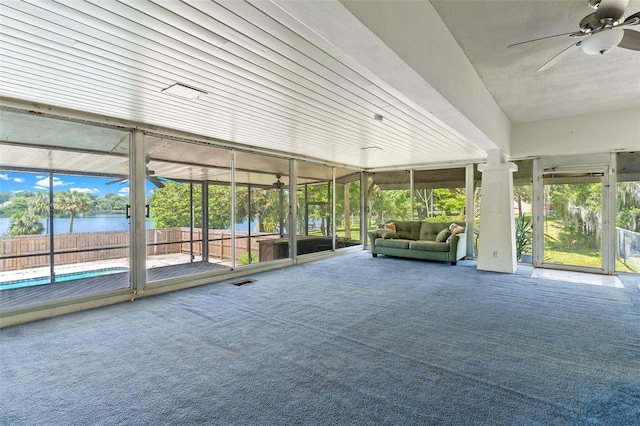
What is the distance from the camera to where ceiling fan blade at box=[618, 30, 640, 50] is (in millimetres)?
2282

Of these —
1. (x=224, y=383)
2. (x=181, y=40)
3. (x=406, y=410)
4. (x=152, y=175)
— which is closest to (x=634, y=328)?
(x=406, y=410)

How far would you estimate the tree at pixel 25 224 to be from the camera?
3.69 metres

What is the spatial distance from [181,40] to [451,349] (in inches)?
126

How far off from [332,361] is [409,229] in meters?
6.05

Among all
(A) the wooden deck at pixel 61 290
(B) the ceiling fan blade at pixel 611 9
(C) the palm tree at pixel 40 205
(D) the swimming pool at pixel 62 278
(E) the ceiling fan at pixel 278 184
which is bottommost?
(A) the wooden deck at pixel 61 290

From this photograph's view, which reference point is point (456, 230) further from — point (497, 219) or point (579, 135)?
point (579, 135)

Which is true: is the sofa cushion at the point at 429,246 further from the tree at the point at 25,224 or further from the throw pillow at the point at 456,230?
the tree at the point at 25,224

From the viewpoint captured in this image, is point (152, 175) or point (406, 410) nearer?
point (406, 410)

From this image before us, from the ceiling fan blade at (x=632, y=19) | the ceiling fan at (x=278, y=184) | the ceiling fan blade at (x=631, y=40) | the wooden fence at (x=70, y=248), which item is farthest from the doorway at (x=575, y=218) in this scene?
the wooden fence at (x=70, y=248)

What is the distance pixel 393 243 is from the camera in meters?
7.43

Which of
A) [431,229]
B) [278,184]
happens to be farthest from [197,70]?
[431,229]

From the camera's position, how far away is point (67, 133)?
4.02 meters

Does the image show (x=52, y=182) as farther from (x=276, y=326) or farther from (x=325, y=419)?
(x=325, y=419)

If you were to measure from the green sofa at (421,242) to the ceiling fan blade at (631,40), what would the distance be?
465 centimetres
